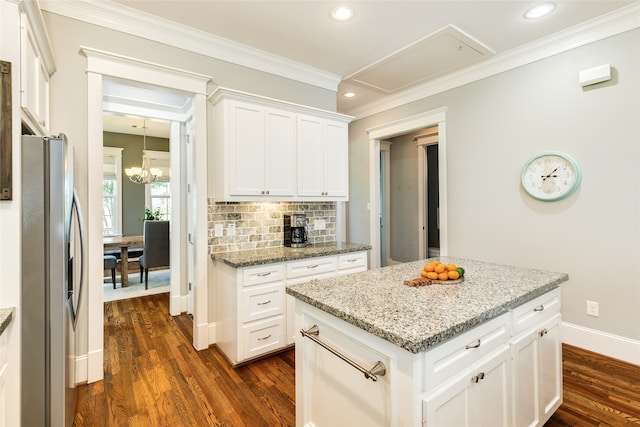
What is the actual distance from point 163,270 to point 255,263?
4.70m

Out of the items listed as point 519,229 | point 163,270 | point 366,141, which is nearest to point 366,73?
point 366,141

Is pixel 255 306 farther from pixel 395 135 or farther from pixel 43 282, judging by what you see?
pixel 395 135

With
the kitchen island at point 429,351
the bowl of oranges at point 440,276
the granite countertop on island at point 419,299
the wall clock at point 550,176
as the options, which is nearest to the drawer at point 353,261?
the granite countertop on island at point 419,299

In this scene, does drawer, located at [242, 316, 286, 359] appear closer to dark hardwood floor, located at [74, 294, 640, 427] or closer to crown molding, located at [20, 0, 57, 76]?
dark hardwood floor, located at [74, 294, 640, 427]

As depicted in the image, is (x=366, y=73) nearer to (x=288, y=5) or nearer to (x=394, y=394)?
(x=288, y=5)

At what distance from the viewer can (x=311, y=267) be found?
2953mm

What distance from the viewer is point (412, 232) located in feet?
19.1

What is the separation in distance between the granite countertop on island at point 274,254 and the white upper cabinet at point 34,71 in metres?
1.56

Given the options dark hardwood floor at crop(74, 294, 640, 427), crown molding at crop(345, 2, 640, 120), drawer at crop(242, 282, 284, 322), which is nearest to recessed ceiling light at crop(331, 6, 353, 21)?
crown molding at crop(345, 2, 640, 120)

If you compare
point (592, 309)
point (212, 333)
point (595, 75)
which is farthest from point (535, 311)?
point (212, 333)

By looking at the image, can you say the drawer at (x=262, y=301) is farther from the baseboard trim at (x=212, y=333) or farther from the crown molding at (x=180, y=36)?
the crown molding at (x=180, y=36)

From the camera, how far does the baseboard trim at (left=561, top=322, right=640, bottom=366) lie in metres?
2.53

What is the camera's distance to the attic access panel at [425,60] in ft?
9.53

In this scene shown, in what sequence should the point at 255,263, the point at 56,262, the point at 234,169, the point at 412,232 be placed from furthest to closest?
Result: the point at 412,232
the point at 234,169
the point at 255,263
the point at 56,262
